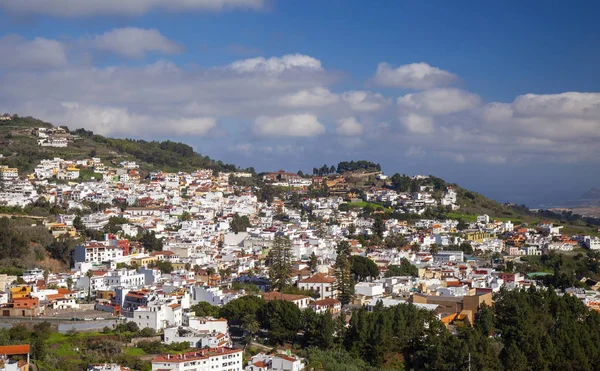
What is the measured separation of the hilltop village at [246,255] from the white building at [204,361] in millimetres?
42

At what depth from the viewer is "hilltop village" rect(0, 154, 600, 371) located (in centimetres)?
2817

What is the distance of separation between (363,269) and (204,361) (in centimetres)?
1589

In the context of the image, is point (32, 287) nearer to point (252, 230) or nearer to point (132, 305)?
point (132, 305)

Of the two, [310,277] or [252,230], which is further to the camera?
[252,230]

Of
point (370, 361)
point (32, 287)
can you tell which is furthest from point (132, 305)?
point (370, 361)

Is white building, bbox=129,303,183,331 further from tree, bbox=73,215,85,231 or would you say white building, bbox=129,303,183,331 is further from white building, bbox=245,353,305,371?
tree, bbox=73,215,85,231

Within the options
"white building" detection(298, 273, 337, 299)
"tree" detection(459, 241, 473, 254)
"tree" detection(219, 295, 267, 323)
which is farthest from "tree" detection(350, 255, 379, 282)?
"tree" detection(459, 241, 473, 254)

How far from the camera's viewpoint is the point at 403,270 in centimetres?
4050

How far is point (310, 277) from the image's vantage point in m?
36.2

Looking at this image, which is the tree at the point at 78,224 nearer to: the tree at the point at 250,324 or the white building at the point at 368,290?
the white building at the point at 368,290

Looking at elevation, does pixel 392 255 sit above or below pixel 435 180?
below

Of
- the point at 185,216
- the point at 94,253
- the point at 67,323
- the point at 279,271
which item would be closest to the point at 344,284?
the point at 279,271

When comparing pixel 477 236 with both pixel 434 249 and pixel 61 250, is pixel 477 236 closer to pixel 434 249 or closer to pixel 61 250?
pixel 434 249

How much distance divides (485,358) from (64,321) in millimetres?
14677
